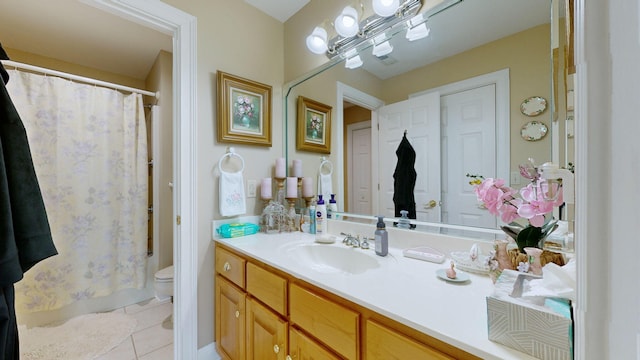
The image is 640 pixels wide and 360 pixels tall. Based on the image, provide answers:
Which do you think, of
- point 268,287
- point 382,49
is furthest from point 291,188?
point 382,49

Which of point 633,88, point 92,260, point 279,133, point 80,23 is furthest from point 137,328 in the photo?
point 633,88

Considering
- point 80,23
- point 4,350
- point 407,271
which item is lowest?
point 4,350

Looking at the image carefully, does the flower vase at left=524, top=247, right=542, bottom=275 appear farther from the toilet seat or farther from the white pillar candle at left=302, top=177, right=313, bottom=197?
the toilet seat

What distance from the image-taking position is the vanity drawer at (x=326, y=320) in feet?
2.41

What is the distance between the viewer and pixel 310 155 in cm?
179

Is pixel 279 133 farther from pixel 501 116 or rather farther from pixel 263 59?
pixel 501 116

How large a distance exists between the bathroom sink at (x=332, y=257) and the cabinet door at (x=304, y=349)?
0.30 meters

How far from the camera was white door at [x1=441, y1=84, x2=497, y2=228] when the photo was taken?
1.01 meters

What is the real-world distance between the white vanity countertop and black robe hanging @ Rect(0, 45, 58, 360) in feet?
2.41

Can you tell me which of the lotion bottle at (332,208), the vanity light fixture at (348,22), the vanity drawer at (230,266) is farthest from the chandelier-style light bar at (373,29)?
the vanity drawer at (230,266)

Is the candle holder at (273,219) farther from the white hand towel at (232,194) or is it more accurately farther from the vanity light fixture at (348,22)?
the vanity light fixture at (348,22)

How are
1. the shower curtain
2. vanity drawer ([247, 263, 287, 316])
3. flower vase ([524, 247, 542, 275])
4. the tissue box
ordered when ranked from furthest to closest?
the shower curtain, vanity drawer ([247, 263, 287, 316]), flower vase ([524, 247, 542, 275]), the tissue box

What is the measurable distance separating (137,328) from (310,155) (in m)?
1.85

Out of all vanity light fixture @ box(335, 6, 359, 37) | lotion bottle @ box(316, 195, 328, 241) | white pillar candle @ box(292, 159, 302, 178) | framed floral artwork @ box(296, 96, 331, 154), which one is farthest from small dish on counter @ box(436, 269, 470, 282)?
vanity light fixture @ box(335, 6, 359, 37)
